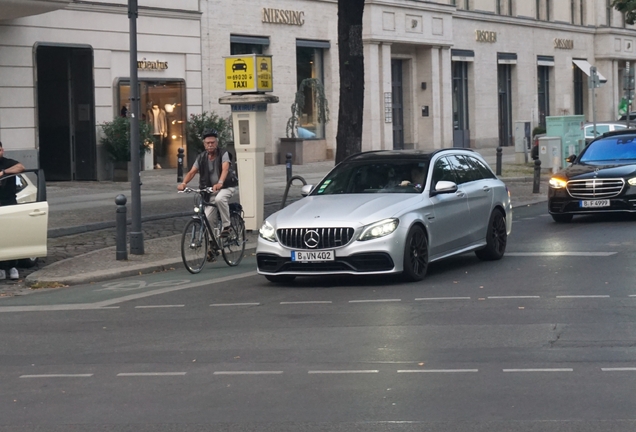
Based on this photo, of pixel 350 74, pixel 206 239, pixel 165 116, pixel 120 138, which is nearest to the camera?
pixel 206 239

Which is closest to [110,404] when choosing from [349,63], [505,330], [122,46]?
[505,330]

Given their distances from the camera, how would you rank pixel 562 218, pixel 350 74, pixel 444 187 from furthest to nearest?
pixel 350 74 → pixel 562 218 → pixel 444 187

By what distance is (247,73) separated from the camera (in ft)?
62.0

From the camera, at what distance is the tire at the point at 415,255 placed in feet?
41.7

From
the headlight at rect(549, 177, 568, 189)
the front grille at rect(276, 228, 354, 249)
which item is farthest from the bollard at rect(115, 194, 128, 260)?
the headlight at rect(549, 177, 568, 189)

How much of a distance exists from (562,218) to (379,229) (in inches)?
349

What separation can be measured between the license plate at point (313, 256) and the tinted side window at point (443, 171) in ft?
6.32

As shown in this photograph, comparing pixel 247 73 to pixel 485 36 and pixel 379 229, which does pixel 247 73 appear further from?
pixel 485 36

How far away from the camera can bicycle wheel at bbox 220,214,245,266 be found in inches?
603

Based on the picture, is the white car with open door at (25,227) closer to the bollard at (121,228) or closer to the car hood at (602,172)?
the bollard at (121,228)

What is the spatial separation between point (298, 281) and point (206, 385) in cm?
577

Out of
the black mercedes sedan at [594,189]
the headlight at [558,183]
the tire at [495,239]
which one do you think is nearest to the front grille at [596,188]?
the black mercedes sedan at [594,189]

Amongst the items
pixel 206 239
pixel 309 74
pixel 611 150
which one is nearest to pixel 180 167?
pixel 309 74

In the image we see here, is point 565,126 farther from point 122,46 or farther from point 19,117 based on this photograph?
point 19,117
